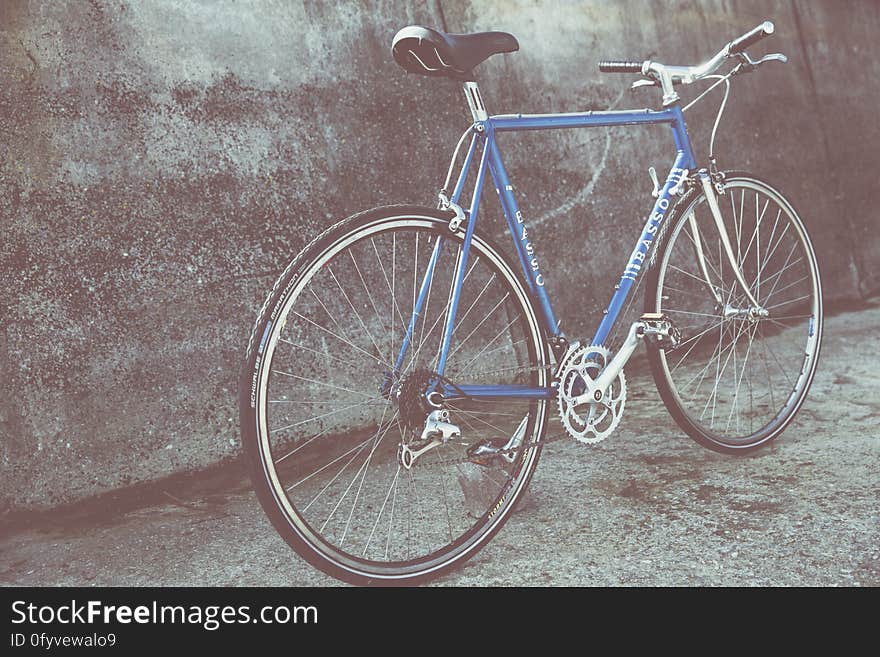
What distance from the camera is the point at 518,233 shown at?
2.39 meters

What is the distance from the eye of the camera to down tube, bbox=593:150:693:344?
8.46 feet

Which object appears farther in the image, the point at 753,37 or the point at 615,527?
the point at 753,37

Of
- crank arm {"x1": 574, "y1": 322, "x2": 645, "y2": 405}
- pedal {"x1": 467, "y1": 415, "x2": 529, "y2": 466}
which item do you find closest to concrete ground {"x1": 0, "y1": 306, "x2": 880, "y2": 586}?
pedal {"x1": 467, "y1": 415, "x2": 529, "y2": 466}

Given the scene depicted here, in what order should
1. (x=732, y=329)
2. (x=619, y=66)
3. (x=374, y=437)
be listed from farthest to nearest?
(x=732, y=329)
(x=619, y=66)
(x=374, y=437)

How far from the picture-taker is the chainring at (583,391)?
2.40 meters

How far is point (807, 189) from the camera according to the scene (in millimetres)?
4707

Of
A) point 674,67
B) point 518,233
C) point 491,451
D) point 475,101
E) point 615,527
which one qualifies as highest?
point 674,67

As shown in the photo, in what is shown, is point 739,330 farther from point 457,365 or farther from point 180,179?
point 180,179

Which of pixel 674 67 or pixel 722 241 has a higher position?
pixel 674 67

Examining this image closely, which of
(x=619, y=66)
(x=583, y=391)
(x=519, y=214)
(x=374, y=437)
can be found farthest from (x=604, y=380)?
(x=619, y=66)

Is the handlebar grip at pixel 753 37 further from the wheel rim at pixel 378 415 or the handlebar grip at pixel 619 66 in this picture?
the wheel rim at pixel 378 415

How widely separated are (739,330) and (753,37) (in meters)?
1.12

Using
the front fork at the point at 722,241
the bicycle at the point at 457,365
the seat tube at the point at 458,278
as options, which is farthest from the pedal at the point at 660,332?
the seat tube at the point at 458,278
